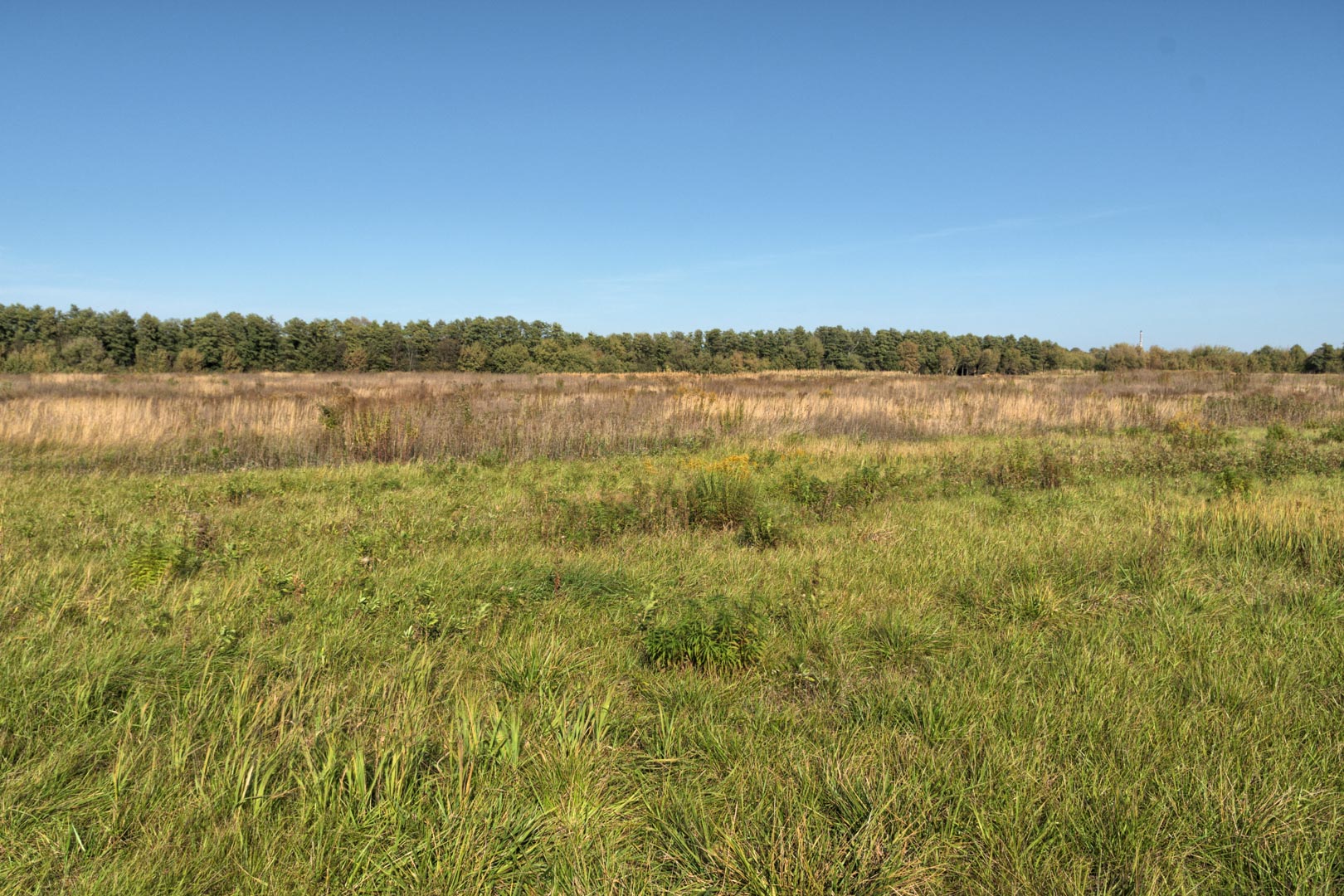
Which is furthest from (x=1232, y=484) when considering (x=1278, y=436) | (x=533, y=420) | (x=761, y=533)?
(x=533, y=420)

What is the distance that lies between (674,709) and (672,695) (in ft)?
0.33

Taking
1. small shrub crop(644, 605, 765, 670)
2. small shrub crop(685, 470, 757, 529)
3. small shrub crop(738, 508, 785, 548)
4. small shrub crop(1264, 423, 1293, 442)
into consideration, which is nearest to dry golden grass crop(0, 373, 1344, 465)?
small shrub crop(1264, 423, 1293, 442)

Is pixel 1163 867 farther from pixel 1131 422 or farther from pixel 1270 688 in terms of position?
pixel 1131 422

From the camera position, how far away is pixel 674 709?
3.09 m

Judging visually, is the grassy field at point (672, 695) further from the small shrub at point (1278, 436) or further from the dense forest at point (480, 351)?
the dense forest at point (480, 351)

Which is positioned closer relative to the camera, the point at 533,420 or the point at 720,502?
the point at 720,502

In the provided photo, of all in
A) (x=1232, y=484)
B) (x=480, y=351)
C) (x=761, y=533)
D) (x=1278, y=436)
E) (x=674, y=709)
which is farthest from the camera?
(x=480, y=351)

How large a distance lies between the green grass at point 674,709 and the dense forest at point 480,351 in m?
47.9

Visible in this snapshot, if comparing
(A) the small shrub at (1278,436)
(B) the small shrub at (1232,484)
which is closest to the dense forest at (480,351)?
(A) the small shrub at (1278,436)

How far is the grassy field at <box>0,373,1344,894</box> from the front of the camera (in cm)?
212

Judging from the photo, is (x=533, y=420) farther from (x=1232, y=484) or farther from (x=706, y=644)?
(x=1232, y=484)

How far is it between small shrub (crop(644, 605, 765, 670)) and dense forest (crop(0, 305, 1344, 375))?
50.1 m

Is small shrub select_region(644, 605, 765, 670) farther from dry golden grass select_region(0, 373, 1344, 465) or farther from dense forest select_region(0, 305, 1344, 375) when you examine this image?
dense forest select_region(0, 305, 1344, 375)

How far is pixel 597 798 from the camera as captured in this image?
240 cm
